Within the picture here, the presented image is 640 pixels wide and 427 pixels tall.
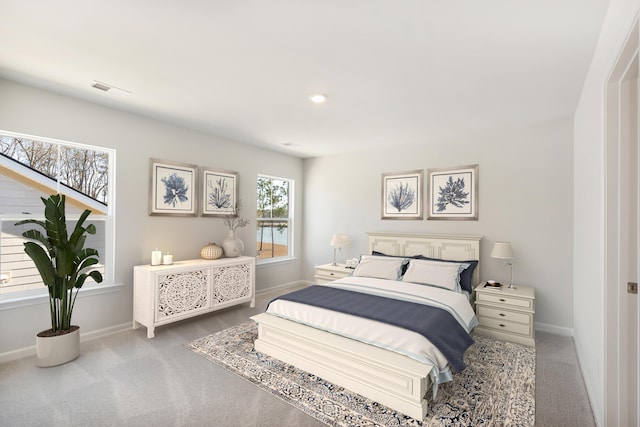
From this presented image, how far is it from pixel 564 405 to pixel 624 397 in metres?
0.68

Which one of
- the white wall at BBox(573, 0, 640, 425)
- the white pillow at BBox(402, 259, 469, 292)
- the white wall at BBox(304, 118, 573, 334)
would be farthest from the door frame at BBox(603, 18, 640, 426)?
the white wall at BBox(304, 118, 573, 334)

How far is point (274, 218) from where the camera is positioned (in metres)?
5.68

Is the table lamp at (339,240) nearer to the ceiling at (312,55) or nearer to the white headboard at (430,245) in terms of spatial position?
the white headboard at (430,245)

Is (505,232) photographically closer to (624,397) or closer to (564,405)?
(564,405)

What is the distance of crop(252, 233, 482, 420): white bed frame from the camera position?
2.12m

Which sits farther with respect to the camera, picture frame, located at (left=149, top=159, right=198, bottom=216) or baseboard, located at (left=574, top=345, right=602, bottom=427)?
picture frame, located at (left=149, top=159, right=198, bottom=216)

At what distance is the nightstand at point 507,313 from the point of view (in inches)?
130

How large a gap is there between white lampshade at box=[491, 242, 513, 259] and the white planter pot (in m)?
4.55

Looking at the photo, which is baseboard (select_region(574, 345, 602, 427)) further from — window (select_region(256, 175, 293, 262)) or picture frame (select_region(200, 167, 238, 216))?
picture frame (select_region(200, 167, 238, 216))

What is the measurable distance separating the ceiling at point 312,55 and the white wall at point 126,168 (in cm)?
21

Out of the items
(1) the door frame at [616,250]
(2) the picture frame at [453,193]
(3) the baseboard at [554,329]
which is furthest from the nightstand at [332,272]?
(1) the door frame at [616,250]

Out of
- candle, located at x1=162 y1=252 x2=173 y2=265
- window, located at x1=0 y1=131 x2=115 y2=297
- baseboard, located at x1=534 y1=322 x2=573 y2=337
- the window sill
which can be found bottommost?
baseboard, located at x1=534 y1=322 x2=573 y2=337

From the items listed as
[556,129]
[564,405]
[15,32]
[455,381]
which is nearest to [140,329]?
[15,32]

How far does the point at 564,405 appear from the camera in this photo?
2.23 m
